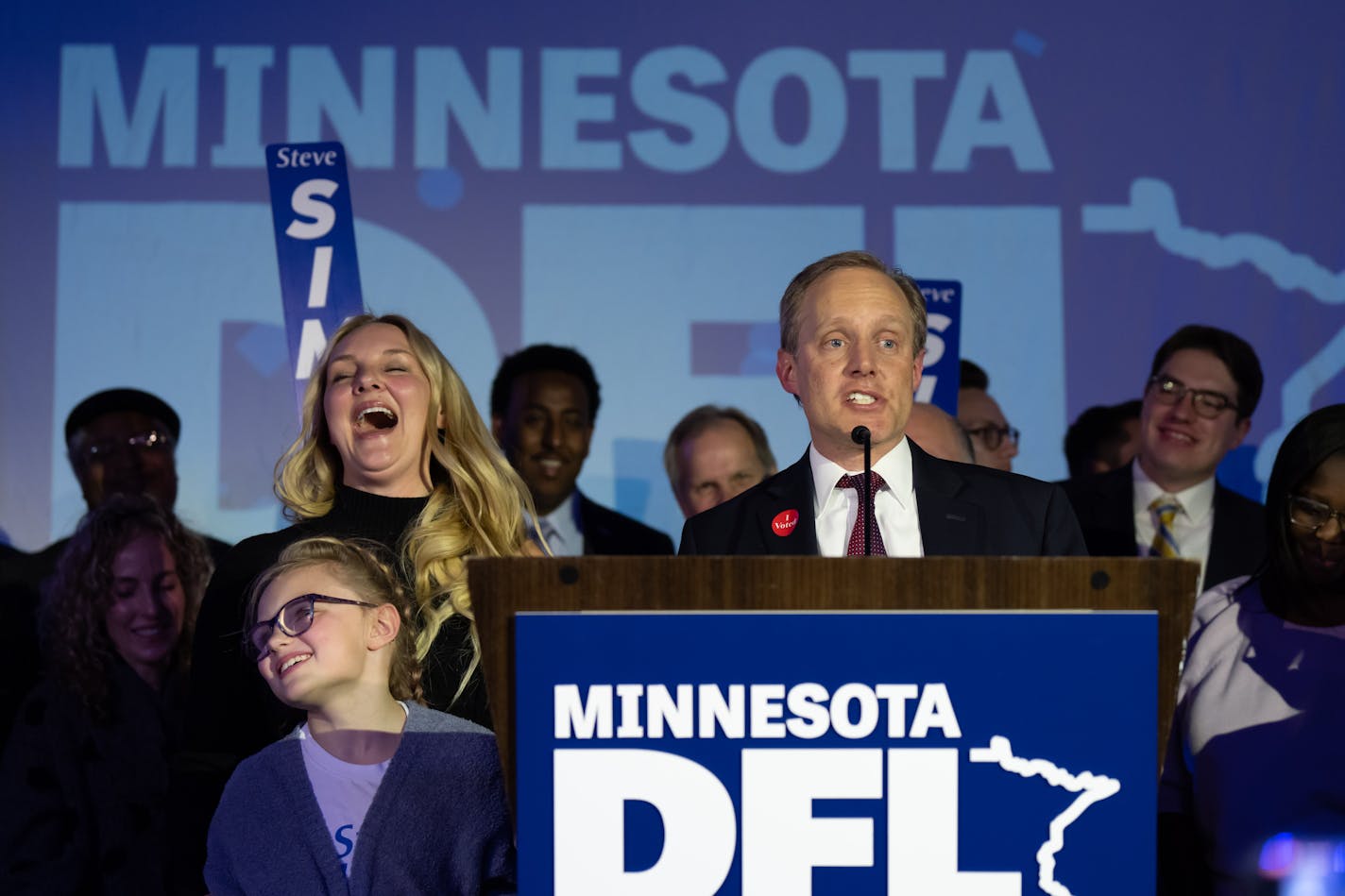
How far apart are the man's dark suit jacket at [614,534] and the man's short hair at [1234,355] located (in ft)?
5.58

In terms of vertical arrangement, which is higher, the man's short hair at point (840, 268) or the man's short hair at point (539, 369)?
the man's short hair at point (539, 369)

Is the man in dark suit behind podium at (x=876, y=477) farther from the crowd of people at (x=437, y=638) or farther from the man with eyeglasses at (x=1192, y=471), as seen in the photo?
the man with eyeglasses at (x=1192, y=471)

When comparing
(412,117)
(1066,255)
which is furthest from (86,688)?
(1066,255)

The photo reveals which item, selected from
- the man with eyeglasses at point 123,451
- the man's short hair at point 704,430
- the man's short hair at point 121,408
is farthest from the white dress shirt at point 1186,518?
the man's short hair at point 121,408

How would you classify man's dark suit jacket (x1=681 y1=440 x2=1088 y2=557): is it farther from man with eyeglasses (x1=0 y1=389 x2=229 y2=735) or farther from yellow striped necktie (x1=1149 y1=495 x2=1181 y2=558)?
man with eyeglasses (x1=0 y1=389 x2=229 y2=735)

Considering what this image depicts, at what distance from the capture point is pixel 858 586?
1330 millimetres

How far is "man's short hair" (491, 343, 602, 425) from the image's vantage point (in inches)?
200

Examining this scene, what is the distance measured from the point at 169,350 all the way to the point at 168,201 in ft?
1.77

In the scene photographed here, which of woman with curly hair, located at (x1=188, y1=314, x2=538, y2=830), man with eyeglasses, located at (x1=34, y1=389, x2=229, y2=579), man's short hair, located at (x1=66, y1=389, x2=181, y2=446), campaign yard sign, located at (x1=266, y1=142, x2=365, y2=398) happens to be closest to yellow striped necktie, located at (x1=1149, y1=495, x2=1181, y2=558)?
woman with curly hair, located at (x1=188, y1=314, x2=538, y2=830)

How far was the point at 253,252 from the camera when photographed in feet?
18.2

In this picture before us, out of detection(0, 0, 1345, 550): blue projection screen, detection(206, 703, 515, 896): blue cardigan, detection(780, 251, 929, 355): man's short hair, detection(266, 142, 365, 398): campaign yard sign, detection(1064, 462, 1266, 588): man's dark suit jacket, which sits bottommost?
detection(206, 703, 515, 896): blue cardigan

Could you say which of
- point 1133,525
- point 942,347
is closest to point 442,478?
point 942,347

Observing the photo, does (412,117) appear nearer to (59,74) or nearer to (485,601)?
(59,74)

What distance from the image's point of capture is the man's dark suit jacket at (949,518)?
7.42ft
